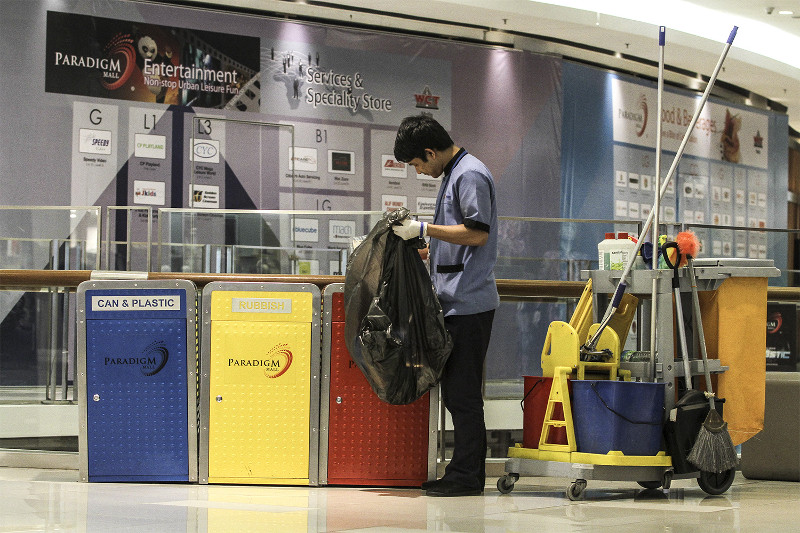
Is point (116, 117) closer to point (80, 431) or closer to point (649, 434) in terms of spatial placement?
point (80, 431)

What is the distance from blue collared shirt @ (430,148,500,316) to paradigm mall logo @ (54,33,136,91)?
5790mm

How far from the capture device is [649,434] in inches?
132

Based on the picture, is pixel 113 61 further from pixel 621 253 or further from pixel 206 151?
pixel 621 253

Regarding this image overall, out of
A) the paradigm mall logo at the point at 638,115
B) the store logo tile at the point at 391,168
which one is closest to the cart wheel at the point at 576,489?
the store logo tile at the point at 391,168

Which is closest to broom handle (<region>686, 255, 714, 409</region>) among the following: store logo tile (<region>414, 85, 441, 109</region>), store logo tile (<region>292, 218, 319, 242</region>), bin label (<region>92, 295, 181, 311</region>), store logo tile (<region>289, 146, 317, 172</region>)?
bin label (<region>92, 295, 181, 311</region>)

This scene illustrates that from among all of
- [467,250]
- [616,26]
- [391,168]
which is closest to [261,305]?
[467,250]

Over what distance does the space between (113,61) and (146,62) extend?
11.5 inches

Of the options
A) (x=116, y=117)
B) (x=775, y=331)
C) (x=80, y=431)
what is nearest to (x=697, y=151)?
(x=775, y=331)

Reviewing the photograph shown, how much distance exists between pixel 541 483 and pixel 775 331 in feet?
10.1

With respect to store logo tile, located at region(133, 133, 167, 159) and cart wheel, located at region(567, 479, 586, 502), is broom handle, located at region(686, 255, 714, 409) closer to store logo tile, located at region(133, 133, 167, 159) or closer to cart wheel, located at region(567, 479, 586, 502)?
cart wheel, located at region(567, 479, 586, 502)

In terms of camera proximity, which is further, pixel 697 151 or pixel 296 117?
pixel 697 151

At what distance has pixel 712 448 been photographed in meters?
3.29

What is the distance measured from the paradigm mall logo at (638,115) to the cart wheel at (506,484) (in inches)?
334

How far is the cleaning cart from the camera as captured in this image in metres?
3.31
